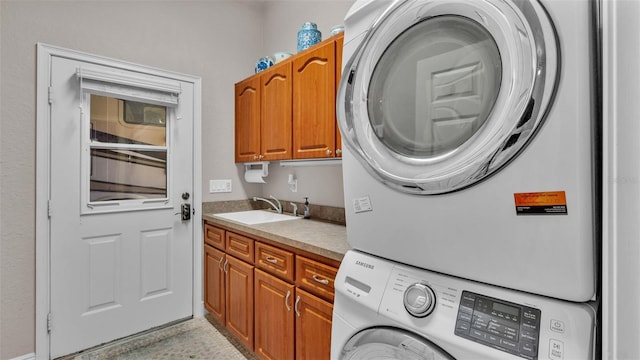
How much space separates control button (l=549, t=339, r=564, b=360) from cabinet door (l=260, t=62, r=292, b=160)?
168 centimetres

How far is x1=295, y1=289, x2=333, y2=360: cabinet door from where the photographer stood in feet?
4.35

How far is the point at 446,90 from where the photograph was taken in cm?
77

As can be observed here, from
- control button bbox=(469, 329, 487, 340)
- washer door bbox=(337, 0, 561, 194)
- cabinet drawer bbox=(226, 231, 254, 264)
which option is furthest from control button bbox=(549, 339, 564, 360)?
cabinet drawer bbox=(226, 231, 254, 264)

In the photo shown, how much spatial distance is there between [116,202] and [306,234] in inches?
58.9

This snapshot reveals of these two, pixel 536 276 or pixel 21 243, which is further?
pixel 21 243

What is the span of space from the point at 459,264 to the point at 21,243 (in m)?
2.47

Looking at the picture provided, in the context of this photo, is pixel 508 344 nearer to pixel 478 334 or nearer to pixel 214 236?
pixel 478 334

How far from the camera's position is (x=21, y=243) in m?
1.84

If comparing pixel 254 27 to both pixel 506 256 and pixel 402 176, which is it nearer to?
pixel 402 176

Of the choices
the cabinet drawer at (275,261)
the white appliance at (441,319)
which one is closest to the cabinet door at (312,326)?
the cabinet drawer at (275,261)

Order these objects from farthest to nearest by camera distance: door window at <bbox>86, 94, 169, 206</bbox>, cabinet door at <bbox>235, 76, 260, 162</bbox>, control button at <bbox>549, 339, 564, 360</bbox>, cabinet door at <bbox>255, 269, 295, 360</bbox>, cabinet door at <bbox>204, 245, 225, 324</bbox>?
cabinet door at <bbox>235, 76, 260, 162</bbox> < cabinet door at <bbox>204, 245, 225, 324</bbox> < door window at <bbox>86, 94, 169, 206</bbox> < cabinet door at <bbox>255, 269, 295, 360</bbox> < control button at <bbox>549, 339, 564, 360</bbox>

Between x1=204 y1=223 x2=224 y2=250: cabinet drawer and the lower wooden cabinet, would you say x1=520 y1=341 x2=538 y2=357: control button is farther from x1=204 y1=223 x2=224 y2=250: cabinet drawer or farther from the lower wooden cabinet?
x1=204 y1=223 x2=224 y2=250: cabinet drawer

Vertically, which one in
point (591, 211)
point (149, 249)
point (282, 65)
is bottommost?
point (149, 249)
